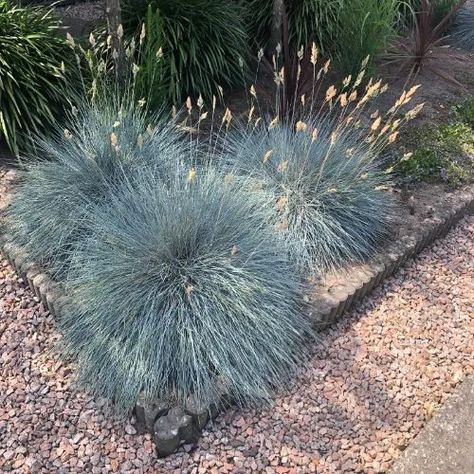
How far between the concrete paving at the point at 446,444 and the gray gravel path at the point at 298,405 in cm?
5

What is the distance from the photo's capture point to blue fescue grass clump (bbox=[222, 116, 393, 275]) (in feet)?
10.2

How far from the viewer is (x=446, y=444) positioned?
7.96 feet

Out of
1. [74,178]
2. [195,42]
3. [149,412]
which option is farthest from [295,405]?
[195,42]

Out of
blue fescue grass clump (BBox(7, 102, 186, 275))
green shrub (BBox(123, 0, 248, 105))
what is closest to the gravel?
blue fescue grass clump (BBox(7, 102, 186, 275))

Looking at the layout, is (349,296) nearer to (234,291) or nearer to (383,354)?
(383,354)

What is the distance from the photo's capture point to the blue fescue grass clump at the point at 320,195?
10.2 feet

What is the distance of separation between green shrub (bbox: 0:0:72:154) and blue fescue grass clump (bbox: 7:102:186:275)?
1.02 feet

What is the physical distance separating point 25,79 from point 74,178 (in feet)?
3.38

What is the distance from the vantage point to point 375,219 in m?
3.31

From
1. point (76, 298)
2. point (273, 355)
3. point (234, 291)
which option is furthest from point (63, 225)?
point (273, 355)

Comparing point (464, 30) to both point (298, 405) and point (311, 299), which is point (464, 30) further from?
point (298, 405)

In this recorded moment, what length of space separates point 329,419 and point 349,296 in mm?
706

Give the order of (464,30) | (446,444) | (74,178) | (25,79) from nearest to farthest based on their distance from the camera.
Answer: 1. (446,444)
2. (74,178)
3. (25,79)
4. (464,30)

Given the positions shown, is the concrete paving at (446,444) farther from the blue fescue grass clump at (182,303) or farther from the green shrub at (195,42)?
the green shrub at (195,42)
